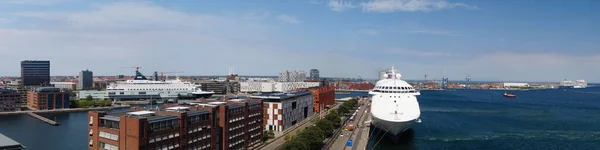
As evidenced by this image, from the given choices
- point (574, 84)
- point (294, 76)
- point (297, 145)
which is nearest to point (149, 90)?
point (297, 145)

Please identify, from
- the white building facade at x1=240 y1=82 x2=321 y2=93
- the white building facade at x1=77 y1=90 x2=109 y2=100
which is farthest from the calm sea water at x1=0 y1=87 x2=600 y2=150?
the white building facade at x1=240 y1=82 x2=321 y2=93


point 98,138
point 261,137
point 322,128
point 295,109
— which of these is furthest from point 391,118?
point 98,138

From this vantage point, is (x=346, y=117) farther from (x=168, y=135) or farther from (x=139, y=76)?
(x=139, y=76)

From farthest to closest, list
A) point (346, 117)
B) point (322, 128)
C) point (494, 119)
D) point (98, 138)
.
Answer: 1. point (494, 119)
2. point (346, 117)
3. point (322, 128)
4. point (98, 138)

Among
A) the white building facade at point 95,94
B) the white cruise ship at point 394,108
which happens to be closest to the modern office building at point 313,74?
the white building facade at point 95,94

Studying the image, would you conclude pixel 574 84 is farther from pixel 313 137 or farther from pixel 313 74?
pixel 313 137

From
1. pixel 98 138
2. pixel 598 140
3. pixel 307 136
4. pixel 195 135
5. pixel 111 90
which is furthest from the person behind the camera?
pixel 111 90

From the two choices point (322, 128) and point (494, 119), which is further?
point (494, 119)

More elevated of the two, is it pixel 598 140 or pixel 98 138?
pixel 98 138

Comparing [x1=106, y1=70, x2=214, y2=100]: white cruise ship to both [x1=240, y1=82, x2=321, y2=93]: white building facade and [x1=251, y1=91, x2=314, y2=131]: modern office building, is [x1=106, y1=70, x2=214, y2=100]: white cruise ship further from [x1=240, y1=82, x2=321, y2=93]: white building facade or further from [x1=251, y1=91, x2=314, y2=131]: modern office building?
[x1=251, y1=91, x2=314, y2=131]: modern office building
